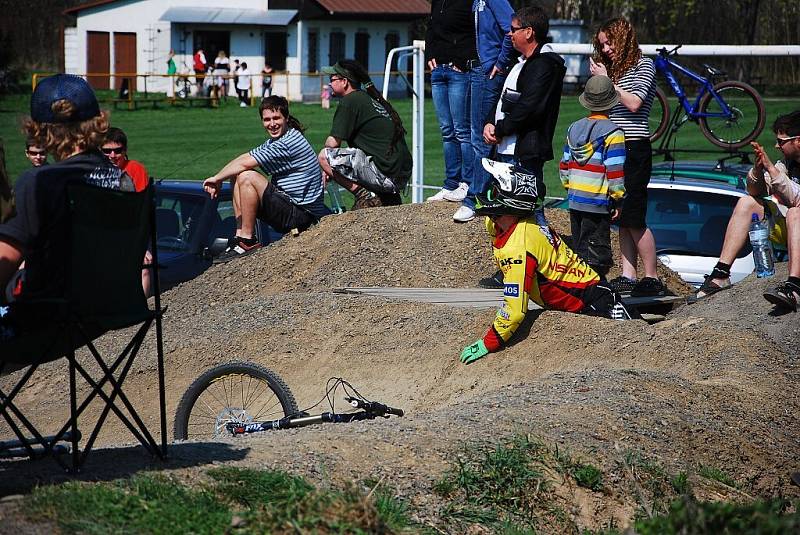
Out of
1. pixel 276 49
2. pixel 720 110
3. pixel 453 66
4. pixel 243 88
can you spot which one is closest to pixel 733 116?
pixel 720 110

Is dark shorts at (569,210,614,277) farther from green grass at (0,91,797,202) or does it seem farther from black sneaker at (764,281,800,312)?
green grass at (0,91,797,202)

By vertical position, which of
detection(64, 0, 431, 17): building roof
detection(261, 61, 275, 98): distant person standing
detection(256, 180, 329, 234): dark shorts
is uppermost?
detection(64, 0, 431, 17): building roof

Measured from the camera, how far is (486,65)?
33.9 feet

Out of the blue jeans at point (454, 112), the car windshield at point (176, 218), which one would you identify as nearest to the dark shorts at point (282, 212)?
the car windshield at point (176, 218)

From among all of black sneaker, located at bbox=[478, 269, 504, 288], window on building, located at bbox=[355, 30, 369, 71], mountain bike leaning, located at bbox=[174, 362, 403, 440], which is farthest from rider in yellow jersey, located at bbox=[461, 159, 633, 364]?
window on building, located at bbox=[355, 30, 369, 71]

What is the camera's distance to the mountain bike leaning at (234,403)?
6828mm

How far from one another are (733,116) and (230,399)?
11006mm

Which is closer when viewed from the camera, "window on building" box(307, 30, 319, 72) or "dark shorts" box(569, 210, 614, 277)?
"dark shorts" box(569, 210, 614, 277)

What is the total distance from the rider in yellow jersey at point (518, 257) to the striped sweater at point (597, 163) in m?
0.92

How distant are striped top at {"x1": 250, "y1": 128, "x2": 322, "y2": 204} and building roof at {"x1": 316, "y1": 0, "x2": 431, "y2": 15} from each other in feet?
149

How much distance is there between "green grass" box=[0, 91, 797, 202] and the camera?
2567 centimetres

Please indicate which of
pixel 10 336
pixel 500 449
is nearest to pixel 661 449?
pixel 500 449

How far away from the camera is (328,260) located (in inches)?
429

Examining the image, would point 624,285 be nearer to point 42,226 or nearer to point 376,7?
point 42,226
